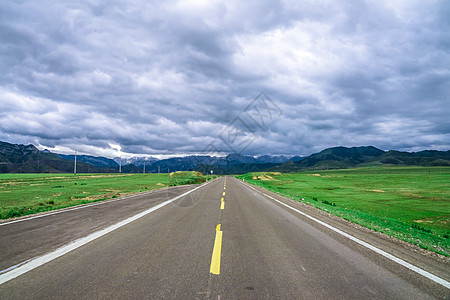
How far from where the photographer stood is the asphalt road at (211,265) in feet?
12.2

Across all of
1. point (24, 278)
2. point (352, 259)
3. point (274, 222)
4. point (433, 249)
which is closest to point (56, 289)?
point (24, 278)

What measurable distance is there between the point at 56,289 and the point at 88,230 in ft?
14.3

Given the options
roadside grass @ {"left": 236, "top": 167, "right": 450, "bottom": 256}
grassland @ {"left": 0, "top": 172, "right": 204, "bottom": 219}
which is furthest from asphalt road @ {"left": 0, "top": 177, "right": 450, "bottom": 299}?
grassland @ {"left": 0, "top": 172, "right": 204, "bottom": 219}

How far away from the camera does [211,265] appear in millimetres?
4734

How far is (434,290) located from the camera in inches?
152

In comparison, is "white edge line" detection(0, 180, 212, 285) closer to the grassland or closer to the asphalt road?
the asphalt road

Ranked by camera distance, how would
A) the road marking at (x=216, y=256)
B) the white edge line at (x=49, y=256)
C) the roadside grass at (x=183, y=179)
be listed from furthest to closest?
the roadside grass at (x=183, y=179) → the road marking at (x=216, y=256) → the white edge line at (x=49, y=256)

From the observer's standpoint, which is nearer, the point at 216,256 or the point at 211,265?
the point at 211,265

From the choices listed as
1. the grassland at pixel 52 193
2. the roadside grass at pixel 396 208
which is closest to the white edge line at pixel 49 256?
the grassland at pixel 52 193

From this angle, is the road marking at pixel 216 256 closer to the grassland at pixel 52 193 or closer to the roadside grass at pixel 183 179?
the grassland at pixel 52 193

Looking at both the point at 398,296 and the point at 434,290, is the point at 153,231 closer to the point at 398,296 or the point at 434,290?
the point at 398,296

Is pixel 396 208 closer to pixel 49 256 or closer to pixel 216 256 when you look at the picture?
pixel 216 256

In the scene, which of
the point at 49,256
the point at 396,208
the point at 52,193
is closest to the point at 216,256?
the point at 49,256

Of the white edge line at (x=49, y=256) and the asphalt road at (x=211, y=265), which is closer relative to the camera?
the asphalt road at (x=211, y=265)
